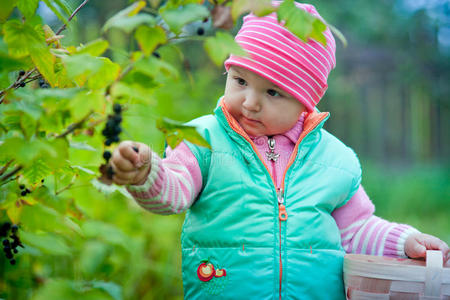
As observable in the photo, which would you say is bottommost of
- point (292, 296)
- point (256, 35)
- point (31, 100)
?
point (292, 296)

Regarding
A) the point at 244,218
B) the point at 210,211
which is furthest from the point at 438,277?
the point at 210,211

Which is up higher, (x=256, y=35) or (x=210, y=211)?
(x=256, y=35)

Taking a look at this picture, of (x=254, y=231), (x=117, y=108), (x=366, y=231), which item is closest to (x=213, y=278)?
(x=254, y=231)

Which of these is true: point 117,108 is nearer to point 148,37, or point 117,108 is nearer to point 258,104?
point 148,37

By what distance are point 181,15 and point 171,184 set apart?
0.56 metres

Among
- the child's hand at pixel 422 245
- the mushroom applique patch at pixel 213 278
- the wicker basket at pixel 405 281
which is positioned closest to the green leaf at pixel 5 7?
the mushroom applique patch at pixel 213 278

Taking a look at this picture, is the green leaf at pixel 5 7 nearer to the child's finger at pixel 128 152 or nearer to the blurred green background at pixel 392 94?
the child's finger at pixel 128 152

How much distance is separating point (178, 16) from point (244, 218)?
30.8 inches

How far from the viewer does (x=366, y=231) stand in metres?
1.76

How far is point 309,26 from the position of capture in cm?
109

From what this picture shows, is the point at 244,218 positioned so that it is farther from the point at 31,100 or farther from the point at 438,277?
the point at 31,100

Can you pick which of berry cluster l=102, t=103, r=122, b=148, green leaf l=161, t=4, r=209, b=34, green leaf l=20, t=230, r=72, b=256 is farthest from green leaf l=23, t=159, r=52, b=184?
green leaf l=161, t=4, r=209, b=34

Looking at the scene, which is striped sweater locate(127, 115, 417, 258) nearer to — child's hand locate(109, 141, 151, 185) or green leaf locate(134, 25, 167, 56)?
child's hand locate(109, 141, 151, 185)

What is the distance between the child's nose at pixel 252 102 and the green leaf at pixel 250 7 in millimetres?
529
